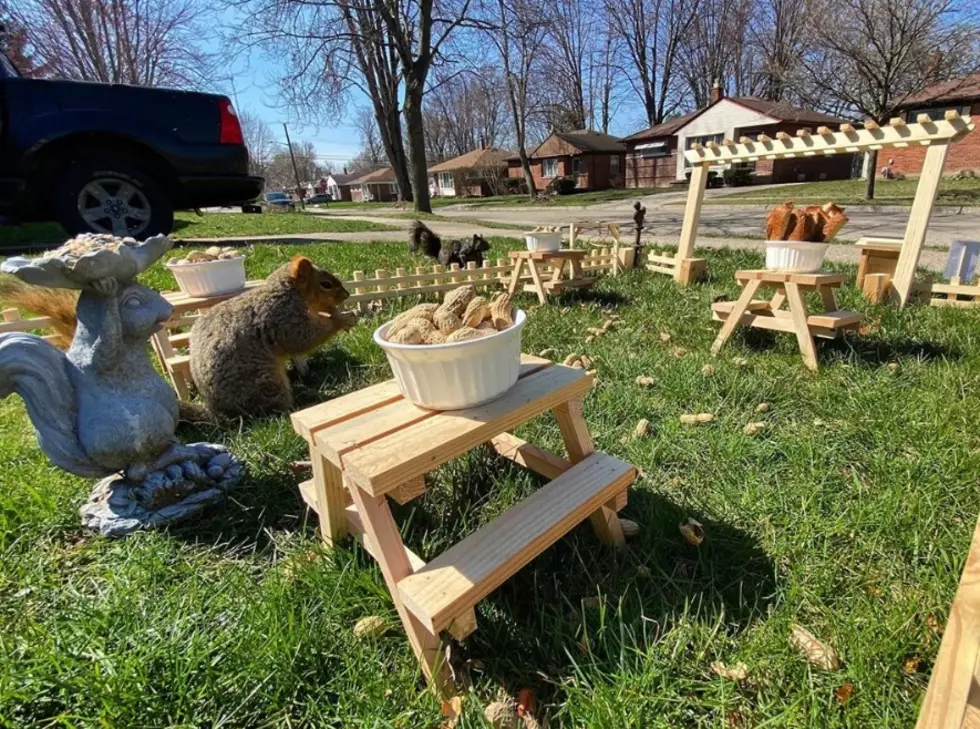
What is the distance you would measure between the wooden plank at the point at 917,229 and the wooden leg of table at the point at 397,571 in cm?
424

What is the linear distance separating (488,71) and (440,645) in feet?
60.7

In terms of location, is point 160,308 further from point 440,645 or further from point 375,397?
point 440,645

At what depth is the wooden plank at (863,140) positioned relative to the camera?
3502mm

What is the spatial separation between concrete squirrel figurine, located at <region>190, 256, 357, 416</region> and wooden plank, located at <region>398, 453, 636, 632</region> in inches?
60.7

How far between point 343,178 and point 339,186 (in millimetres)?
2986

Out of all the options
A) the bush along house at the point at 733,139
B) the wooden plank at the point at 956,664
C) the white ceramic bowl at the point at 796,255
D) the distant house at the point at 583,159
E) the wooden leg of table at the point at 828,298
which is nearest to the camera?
the wooden plank at the point at 956,664

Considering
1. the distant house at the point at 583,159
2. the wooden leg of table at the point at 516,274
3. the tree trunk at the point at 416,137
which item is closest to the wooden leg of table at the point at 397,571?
the wooden leg of table at the point at 516,274

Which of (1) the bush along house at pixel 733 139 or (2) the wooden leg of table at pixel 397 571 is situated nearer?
(2) the wooden leg of table at pixel 397 571

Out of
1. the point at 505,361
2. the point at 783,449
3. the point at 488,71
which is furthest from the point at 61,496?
the point at 488,71

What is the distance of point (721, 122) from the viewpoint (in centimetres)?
3119

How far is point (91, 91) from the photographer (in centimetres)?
490

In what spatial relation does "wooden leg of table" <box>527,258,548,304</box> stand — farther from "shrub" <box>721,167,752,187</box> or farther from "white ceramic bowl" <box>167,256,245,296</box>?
"shrub" <box>721,167,752,187</box>

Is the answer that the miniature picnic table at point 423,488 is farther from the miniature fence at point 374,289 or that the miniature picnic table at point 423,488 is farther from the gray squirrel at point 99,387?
the miniature fence at point 374,289

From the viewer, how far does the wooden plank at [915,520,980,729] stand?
637mm
